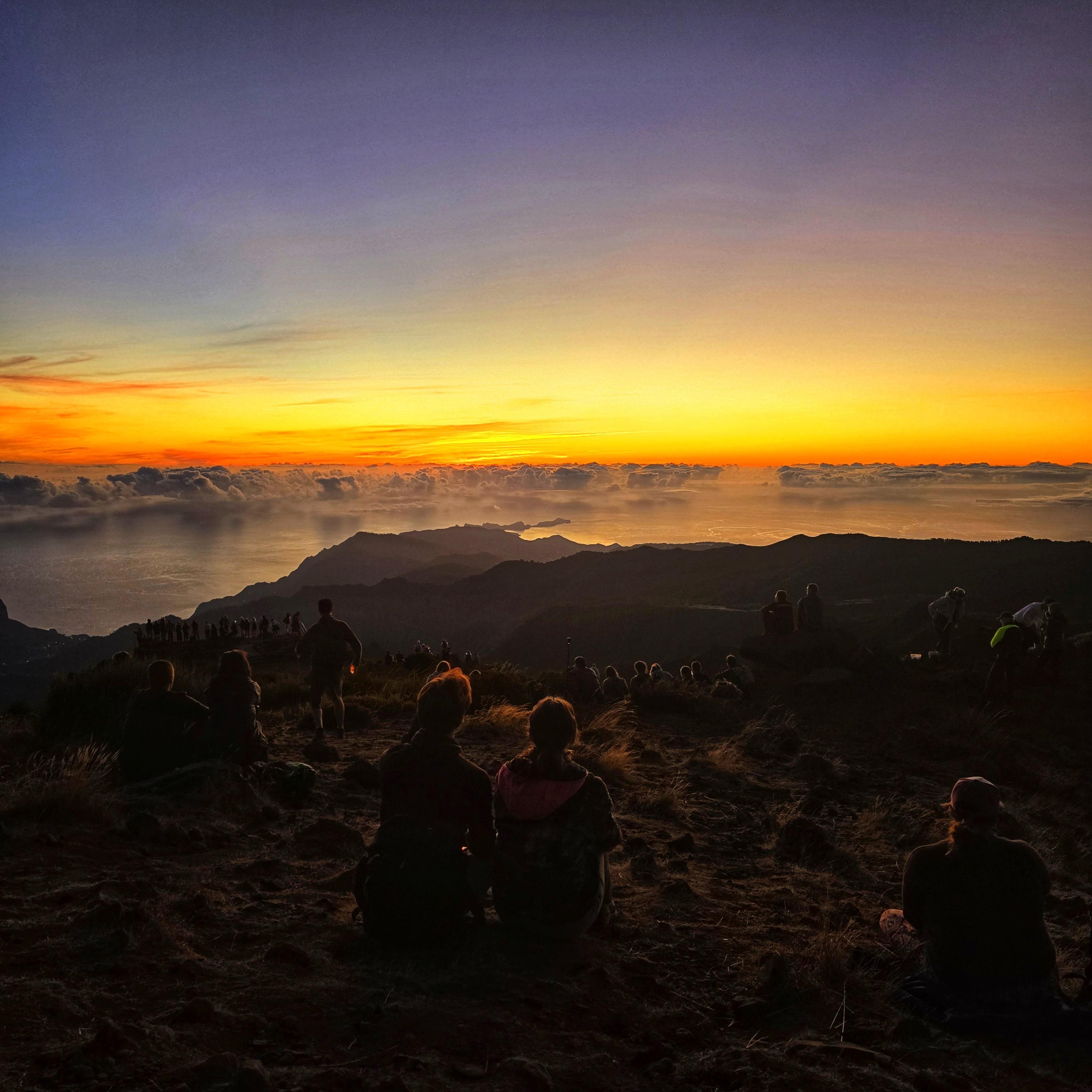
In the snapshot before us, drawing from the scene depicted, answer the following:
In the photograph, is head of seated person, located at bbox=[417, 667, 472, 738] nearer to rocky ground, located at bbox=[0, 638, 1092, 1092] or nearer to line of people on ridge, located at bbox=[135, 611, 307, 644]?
rocky ground, located at bbox=[0, 638, 1092, 1092]

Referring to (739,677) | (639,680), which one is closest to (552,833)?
(639,680)

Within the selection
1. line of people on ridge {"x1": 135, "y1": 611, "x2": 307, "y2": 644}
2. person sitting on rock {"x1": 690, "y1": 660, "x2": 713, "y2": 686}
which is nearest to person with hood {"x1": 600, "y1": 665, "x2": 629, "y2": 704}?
person sitting on rock {"x1": 690, "y1": 660, "x2": 713, "y2": 686}

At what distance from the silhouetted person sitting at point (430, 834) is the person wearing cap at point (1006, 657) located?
36.8 feet

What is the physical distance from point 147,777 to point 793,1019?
5.01 metres

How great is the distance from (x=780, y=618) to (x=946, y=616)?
3.43m

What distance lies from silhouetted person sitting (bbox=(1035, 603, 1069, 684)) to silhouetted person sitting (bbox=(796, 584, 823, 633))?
381 centimetres

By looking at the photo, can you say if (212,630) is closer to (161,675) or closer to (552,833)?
(161,675)

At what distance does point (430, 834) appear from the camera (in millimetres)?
3451

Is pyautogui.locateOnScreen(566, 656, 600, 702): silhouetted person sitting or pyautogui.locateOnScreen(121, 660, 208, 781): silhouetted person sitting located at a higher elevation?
pyautogui.locateOnScreen(121, 660, 208, 781): silhouetted person sitting

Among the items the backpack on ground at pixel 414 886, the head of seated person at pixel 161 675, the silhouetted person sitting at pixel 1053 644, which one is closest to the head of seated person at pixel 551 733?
the backpack on ground at pixel 414 886

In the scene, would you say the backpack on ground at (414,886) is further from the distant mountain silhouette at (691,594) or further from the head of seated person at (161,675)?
the distant mountain silhouette at (691,594)

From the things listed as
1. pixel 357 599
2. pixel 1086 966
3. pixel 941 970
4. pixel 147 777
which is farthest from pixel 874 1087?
pixel 357 599

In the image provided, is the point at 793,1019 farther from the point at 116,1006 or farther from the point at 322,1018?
the point at 116,1006

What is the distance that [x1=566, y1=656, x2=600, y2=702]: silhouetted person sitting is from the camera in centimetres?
1295
